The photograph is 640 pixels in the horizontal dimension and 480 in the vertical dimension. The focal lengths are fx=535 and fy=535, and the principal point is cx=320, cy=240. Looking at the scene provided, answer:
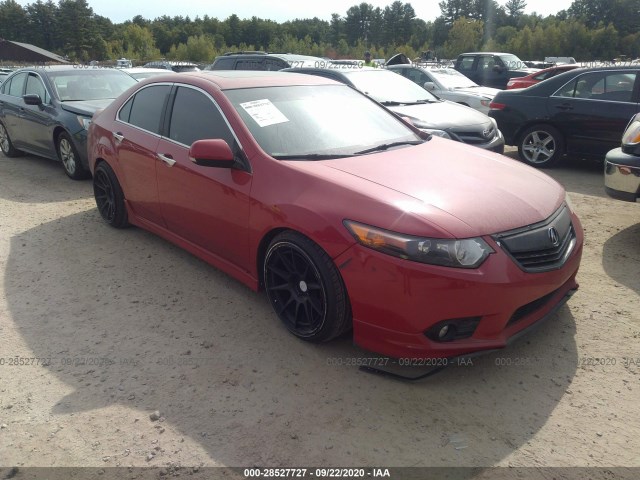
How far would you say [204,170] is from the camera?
12.4ft

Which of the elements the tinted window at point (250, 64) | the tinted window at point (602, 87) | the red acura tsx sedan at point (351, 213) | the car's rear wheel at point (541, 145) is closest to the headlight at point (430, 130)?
the car's rear wheel at point (541, 145)

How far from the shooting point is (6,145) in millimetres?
9164

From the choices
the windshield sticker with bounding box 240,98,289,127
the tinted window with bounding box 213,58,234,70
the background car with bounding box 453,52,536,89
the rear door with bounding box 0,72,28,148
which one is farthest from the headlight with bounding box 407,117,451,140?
the background car with bounding box 453,52,536,89

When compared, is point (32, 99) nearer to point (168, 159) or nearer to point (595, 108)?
point (168, 159)

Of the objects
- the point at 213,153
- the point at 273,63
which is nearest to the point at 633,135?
the point at 213,153

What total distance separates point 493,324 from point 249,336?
1.53m

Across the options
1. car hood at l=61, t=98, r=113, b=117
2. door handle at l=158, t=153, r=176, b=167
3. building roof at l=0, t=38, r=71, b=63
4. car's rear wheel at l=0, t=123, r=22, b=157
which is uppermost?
building roof at l=0, t=38, r=71, b=63

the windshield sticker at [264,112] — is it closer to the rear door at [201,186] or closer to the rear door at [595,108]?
the rear door at [201,186]

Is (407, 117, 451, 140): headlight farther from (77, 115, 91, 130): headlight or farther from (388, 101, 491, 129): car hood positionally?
(77, 115, 91, 130): headlight

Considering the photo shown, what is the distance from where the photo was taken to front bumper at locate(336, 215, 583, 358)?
268 centimetres

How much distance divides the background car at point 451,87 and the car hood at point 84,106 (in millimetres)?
6358

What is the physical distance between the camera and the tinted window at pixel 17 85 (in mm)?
8312

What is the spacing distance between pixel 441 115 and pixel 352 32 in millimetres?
81422

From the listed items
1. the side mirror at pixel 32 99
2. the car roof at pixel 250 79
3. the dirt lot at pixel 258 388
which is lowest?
the dirt lot at pixel 258 388
